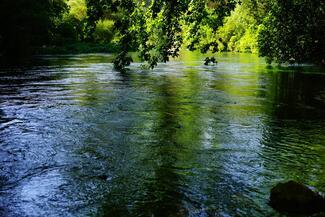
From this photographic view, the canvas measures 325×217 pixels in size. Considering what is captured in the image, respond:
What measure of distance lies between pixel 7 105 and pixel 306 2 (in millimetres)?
25400

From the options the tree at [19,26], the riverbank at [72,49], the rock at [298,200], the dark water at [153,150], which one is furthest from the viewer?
the riverbank at [72,49]

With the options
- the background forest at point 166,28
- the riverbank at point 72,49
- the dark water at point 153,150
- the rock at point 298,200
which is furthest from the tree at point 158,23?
the riverbank at point 72,49

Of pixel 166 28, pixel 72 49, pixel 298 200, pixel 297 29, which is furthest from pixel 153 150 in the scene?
pixel 72 49

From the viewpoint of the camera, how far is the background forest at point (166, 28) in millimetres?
7969

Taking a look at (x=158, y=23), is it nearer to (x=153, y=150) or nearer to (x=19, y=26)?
(x=153, y=150)

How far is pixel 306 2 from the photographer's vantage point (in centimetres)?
3378

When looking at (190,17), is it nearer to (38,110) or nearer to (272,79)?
(38,110)

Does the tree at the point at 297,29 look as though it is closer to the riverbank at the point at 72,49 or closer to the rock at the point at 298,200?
the rock at the point at 298,200

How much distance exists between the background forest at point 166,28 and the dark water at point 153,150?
3.69 meters

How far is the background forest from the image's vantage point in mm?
7969

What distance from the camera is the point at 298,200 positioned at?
9.20 m

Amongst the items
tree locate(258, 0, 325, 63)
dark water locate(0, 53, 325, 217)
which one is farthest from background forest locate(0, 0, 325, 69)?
dark water locate(0, 53, 325, 217)

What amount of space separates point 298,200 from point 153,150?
6561 mm

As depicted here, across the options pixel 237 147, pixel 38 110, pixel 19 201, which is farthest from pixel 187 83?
pixel 19 201
